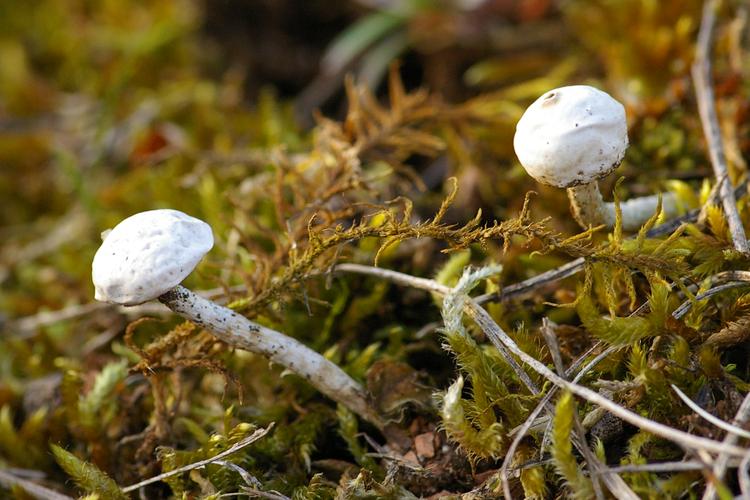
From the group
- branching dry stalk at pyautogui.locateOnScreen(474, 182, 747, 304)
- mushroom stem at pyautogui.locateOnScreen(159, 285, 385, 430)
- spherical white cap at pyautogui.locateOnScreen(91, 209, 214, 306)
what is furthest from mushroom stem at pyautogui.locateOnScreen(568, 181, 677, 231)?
spherical white cap at pyautogui.locateOnScreen(91, 209, 214, 306)

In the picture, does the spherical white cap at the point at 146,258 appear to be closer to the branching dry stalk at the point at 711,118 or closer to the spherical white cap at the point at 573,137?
the spherical white cap at the point at 573,137

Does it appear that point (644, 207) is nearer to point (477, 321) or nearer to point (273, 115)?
point (477, 321)

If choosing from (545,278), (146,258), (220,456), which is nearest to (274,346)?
(220,456)

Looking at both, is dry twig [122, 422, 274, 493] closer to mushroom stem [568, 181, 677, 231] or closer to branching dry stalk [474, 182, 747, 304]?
branching dry stalk [474, 182, 747, 304]

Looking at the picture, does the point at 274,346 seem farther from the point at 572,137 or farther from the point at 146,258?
the point at 572,137

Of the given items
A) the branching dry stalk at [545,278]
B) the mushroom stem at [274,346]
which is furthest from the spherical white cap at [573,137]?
the mushroom stem at [274,346]

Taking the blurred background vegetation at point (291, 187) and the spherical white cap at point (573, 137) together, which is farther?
the blurred background vegetation at point (291, 187)

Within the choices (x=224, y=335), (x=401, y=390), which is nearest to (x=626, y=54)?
(x=401, y=390)
